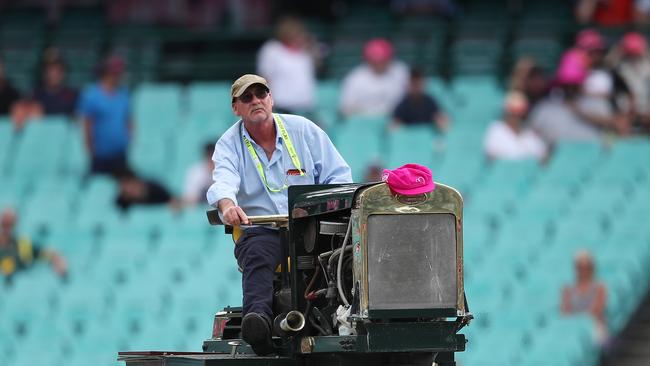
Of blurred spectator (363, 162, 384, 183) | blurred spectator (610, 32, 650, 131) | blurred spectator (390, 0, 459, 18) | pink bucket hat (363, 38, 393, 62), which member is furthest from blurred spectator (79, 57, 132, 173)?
blurred spectator (610, 32, 650, 131)

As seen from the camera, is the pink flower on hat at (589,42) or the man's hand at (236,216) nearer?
the man's hand at (236,216)

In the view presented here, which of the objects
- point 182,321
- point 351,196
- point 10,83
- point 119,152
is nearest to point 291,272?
point 351,196

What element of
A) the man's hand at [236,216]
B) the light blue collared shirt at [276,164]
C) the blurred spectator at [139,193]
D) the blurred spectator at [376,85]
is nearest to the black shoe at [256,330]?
the man's hand at [236,216]

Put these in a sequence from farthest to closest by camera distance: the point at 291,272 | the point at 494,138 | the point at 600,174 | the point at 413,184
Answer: the point at 494,138 → the point at 600,174 → the point at 291,272 → the point at 413,184

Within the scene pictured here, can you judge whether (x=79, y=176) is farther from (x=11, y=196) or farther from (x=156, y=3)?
(x=156, y=3)

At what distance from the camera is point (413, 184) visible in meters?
8.17

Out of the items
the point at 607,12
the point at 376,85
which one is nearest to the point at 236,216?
the point at 376,85

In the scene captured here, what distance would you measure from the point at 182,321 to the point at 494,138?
3.87 meters

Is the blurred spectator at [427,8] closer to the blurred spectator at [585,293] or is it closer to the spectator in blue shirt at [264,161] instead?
the blurred spectator at [585,293]

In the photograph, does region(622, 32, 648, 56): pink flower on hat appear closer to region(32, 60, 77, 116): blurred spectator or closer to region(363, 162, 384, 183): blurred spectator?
region(363, 162, 384, 183): blurred spectator

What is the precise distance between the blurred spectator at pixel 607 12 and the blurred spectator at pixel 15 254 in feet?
23.0

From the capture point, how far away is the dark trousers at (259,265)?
9.01 m

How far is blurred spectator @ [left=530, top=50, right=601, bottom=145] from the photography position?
17.5 metres

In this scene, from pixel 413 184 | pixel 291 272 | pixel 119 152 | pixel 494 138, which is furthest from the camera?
pixel 119 152
